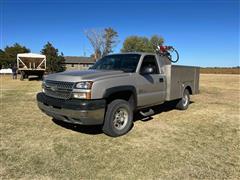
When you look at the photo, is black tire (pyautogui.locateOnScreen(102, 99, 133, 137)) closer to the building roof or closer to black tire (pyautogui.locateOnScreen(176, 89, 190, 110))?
black tire (pyautogui.locateOnScreen(176, 89, 190, 110))

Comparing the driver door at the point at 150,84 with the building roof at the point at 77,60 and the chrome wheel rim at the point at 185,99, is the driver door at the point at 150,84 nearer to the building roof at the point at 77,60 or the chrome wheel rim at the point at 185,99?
the chrome wheel rim at the point at 185,99

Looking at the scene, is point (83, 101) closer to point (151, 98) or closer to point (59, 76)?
point (59, 76)

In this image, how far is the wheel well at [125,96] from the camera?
533 centimetres

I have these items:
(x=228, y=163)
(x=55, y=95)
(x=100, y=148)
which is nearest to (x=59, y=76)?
(x=55, y=95)

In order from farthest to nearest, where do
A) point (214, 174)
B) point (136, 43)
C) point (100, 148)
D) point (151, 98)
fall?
point (136, 43) → point (151, 98) → point (100, 148) → point (214, 174)

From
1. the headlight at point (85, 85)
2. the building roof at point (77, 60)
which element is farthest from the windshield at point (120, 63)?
the building roof at point (77, 60)

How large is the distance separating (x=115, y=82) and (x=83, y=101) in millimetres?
873

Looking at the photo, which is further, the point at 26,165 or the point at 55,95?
the point at 55,95

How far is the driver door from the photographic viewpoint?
6.00m

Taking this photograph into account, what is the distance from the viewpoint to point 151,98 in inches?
251

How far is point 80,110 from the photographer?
184 inches

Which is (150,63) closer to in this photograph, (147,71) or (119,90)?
(147,71)

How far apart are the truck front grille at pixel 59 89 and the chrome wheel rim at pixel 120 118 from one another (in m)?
1.17

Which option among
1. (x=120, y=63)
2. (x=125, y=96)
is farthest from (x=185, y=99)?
(x=125, y=96)
